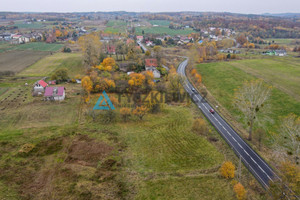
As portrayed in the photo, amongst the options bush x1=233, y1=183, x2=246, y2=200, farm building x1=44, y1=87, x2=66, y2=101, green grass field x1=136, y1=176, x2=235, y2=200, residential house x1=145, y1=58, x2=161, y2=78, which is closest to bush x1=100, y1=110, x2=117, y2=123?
farm building x1=44, y1=87, x2=66, y2=101

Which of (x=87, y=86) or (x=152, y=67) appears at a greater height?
(x=152, y=67)

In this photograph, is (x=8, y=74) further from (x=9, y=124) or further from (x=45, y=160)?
(x=45, y=160)

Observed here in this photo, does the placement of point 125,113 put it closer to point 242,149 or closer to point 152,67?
point 242,149

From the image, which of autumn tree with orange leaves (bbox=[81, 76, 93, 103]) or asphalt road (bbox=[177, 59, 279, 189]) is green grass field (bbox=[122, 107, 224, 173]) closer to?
asphalt road (bbox=[177, 59, 279, 189])

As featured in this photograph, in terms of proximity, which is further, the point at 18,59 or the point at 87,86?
the point at 18,59

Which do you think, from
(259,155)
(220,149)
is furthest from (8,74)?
(259,155)

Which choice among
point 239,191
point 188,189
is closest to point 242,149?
point 239,191

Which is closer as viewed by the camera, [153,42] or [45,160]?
[45,160]
